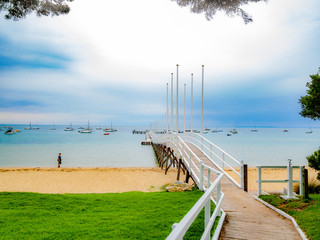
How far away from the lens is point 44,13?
27.7 ft

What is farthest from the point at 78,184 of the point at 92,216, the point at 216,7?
the point at 216,7

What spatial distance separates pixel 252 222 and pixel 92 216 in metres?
3.96

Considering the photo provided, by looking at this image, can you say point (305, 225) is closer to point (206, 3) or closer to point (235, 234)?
point (235, 234)

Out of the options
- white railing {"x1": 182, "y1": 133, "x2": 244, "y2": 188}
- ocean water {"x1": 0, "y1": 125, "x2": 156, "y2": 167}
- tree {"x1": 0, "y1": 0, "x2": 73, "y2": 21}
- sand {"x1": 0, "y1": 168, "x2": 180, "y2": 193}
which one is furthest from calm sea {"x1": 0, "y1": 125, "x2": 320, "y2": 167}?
tree {"x1": 0, "y1": 0, "x2": 73, "y2": 21}

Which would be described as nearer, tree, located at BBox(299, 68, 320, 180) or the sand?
tree, located at BBox(299, 68, 320, 180)

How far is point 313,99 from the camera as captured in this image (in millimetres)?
6887

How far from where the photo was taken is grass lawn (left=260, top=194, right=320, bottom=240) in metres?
4.89

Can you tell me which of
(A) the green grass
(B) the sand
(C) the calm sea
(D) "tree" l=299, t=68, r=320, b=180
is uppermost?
(D) "tree" l=299, t=68, r=320, b=180

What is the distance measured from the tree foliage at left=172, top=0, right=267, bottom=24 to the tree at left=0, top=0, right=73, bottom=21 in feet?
13.0

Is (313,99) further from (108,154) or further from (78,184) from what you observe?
(108,154)

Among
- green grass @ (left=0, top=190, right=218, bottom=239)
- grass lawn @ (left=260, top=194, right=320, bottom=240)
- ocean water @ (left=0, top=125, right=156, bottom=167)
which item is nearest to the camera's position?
grass lawn @ (left=260, top=194, right=320, bottom=240)

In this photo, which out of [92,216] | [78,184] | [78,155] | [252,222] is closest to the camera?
[252,222]

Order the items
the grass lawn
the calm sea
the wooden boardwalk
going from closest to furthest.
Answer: the wooden boardwalk → the grass lawn → the calm sea

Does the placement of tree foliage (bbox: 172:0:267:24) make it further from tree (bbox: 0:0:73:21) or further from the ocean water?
the ocean water
